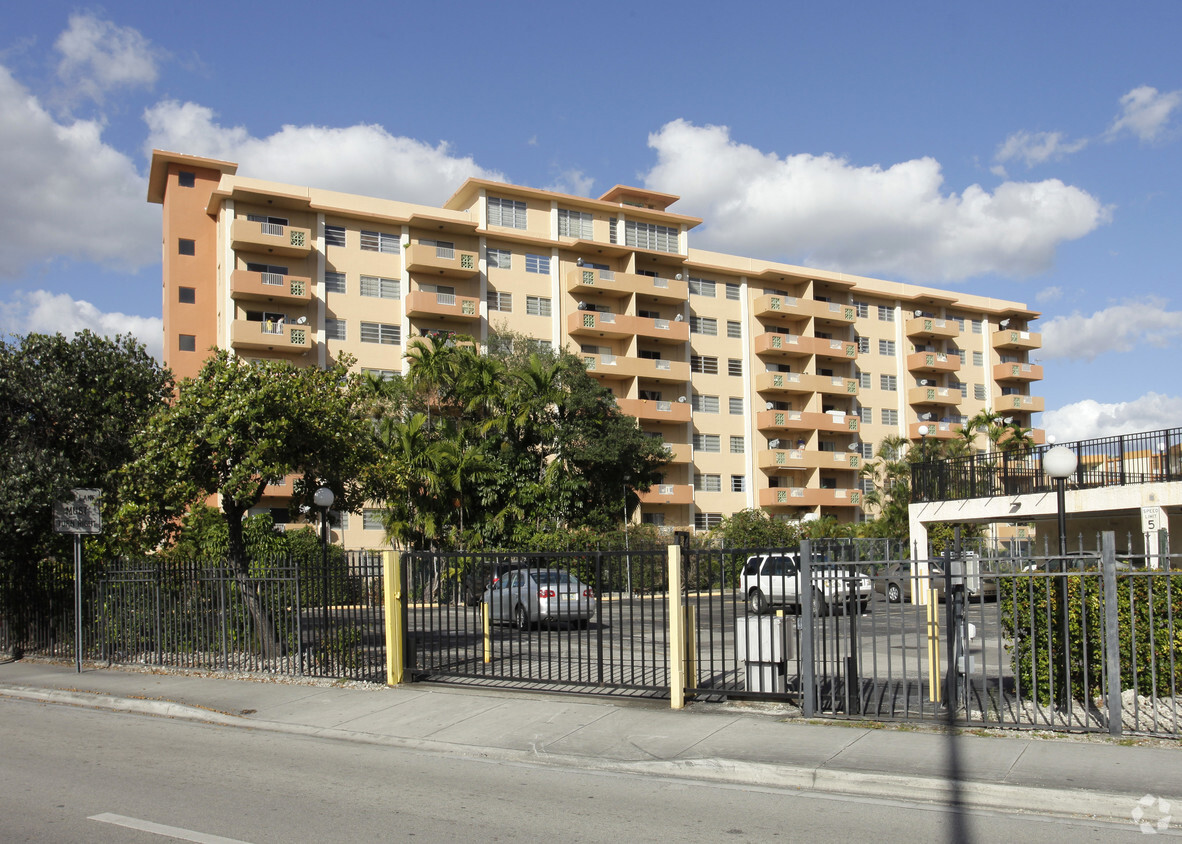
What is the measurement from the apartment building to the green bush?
119ft

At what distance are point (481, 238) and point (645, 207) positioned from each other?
542 inches

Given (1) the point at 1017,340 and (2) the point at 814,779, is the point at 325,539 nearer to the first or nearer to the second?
(2) the point at 814,779

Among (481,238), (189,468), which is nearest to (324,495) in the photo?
(189,468)

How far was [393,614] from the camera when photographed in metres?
13.5

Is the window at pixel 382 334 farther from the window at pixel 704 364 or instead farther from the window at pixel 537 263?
the window at pixel 704 364

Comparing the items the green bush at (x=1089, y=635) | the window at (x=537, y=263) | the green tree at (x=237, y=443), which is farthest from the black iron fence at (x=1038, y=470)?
the window at (x=537, y=263)

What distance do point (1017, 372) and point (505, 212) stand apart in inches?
1664

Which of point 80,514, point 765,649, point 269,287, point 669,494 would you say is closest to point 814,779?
point 765,649

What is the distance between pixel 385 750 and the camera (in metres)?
10.3

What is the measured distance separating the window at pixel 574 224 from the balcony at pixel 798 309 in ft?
41.4

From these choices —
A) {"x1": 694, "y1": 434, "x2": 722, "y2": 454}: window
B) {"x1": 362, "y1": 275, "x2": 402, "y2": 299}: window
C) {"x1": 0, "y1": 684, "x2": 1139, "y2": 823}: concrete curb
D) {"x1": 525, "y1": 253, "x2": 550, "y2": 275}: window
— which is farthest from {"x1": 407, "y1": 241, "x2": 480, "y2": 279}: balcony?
{"x1": 0, "y1": 684, "x2": 1139, "y2": 823}: concrete curb

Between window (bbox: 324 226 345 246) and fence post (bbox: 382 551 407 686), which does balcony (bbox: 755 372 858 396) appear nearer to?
window (bbox: 324 226 345 246)

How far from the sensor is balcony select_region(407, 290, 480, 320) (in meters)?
48.7

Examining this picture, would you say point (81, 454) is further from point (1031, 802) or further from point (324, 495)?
point (1031, 802)
